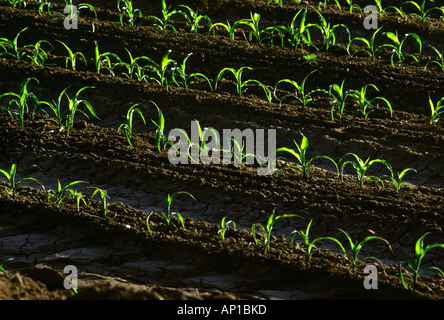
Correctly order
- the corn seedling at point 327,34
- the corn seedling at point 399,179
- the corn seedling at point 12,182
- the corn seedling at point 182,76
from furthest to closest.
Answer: the corn seedling at point 327,34 → the corn seedling at point 182,76 → the corn seedling at point 399,179 → the corn seedling at point 12,182

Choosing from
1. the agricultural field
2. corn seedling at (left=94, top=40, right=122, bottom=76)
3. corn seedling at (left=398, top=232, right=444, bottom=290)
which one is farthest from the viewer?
corn seedling at (left=94, top=40, right=122, bottom=76)

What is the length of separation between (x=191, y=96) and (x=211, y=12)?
1.93m

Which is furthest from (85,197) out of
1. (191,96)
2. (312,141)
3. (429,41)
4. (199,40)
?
(429,41)

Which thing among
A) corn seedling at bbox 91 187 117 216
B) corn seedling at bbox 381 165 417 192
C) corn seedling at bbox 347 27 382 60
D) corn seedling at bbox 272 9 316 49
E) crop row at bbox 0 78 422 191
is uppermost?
corn seedling at bbox 272 9 316 49

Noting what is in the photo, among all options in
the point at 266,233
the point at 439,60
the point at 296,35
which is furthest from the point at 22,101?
the point at 439,60

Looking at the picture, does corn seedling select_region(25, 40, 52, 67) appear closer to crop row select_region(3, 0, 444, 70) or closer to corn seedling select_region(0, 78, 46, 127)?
corn seedling select_region(0, 78, 46, 127)

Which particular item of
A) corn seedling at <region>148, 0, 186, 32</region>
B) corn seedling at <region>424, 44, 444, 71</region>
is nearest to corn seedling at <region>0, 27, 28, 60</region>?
corn seedling at <region>148, 0, 186, 32</region>

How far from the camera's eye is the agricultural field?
11.1ft

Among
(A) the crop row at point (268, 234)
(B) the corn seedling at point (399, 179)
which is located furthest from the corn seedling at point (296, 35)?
(A) the crop row at point (268, 234)

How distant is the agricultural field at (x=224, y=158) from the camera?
11.1ft

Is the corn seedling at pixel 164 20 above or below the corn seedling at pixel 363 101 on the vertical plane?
above

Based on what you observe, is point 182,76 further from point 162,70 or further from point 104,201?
point 104,201

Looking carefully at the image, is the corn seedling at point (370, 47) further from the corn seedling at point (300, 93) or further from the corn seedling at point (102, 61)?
the corn seedling at point (102, 61)

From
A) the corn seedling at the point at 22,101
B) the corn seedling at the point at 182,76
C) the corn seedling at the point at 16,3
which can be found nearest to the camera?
the corn seedling at the point at 22,101
